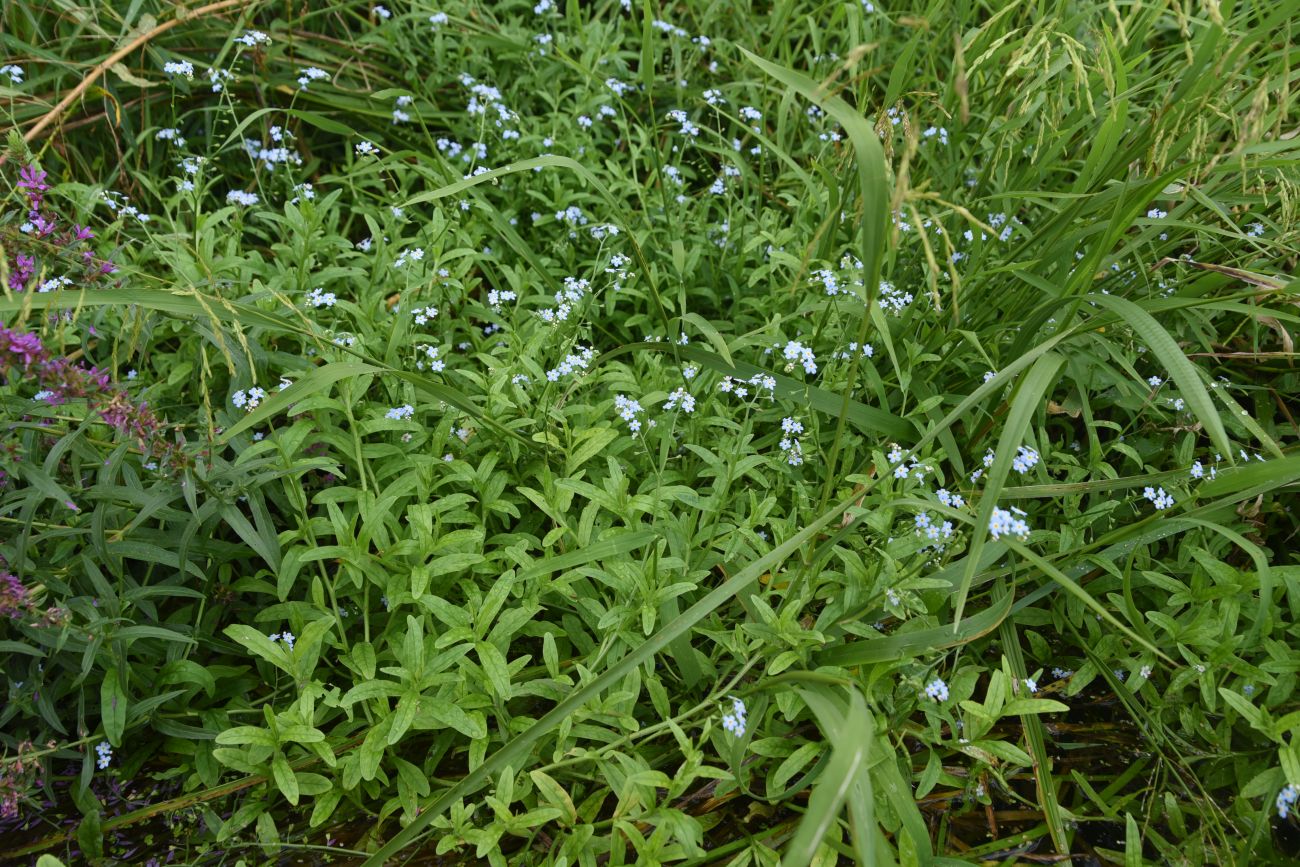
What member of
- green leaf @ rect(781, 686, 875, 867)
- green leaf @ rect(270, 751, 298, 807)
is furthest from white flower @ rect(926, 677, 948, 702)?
green leaf @ rect(270, 751, 298, 807)

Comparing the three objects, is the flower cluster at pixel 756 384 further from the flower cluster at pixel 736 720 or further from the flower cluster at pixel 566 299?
the flower cluster at pixel 736 720

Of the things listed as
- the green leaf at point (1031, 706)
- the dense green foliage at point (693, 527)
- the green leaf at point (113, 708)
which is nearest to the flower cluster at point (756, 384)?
the dense green foliage at point (693, 527)

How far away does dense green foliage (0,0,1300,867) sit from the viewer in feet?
6.66

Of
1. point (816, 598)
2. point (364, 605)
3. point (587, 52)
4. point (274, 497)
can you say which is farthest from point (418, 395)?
point (587, 52)

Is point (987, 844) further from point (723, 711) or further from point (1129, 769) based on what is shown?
point (723, 711)

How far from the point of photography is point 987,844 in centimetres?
217

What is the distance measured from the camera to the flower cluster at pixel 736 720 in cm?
187

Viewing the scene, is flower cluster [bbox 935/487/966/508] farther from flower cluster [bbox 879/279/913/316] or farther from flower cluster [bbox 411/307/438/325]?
flower cluster [bbox 411/307/438/325]

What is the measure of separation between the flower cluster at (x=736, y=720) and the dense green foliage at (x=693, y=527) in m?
0.02

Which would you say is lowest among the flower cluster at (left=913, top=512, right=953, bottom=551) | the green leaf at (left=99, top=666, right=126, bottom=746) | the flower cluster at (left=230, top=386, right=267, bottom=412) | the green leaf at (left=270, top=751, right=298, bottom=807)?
the green leaf at (left=99, top=666, right=126, bottom=746)

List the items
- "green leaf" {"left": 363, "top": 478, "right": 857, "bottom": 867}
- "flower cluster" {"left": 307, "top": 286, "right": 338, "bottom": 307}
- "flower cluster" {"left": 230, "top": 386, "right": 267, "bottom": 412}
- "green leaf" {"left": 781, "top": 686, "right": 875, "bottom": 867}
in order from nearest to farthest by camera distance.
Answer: "green leaf" {"left": 781, "top": 686, "right": 875, "bottom": 867}, "green leaf" {"left": 363, "top": 478, "right": 857, "bottom": 867}, "flower cluster" {"left": 230, "top": 386, "right": 267, "bottom": 412}, "flower cluster" {"left": 307, "top": 286, "right": 338, "bottom": 307}

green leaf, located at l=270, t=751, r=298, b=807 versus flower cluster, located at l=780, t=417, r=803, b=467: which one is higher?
flower cluster, located at l=780, t=417, r=803, b=467

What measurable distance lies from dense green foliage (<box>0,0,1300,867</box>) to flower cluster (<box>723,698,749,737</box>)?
0.08 feet

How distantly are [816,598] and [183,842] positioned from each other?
1609mm
